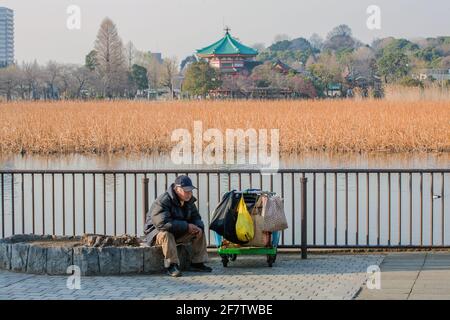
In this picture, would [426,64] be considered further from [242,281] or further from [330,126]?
[242,281]

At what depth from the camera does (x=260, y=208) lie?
11523mm

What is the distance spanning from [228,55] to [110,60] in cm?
2415

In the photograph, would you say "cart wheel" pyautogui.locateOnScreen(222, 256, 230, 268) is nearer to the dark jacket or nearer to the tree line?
the dark jacket

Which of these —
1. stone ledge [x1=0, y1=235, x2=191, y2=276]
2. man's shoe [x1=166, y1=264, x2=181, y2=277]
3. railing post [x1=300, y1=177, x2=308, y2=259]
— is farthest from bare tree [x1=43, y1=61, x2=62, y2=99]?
man's shoe [x1=166, y1=264, x2=181, y2=277]

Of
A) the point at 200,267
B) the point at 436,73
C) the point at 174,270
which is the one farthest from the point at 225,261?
the point at 436,73

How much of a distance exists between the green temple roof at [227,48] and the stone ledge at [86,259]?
216ft

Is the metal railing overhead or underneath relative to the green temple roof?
underneath

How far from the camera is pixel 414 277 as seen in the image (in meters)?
10.5

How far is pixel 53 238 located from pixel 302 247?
305 cm

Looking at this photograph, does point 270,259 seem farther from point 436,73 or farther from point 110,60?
point 436,73

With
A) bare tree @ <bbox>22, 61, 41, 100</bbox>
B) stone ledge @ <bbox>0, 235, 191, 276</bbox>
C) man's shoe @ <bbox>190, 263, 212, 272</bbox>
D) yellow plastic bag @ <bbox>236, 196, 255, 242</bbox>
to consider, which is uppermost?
bare tree @ <bbox>22, 61, 41, 100</bbox>

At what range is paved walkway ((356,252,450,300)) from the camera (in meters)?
9.55

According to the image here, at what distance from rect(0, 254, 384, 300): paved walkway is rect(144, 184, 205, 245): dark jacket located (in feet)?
1.71

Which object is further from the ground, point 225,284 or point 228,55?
point 228,55
